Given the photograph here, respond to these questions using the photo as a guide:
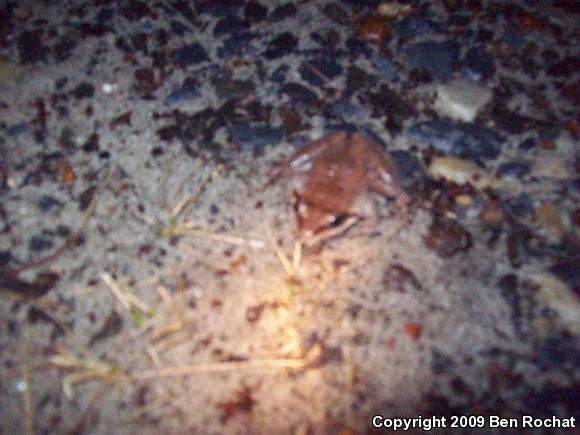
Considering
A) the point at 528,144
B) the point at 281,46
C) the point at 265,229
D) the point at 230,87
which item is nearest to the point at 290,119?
the point at 230,87

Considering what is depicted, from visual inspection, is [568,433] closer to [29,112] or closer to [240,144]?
[240,144]

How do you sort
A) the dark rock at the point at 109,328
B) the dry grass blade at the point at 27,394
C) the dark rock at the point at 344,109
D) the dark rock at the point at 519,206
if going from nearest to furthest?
the dry grass blade at the point at 27,394
the dark rock at the point at 109,328
the dark rock at the point at 519,206
the dark rock at the point at 344,109

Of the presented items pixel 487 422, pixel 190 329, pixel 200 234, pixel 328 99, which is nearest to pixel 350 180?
pixel 328 99

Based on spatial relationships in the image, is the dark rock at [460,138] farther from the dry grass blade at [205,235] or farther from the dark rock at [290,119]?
the dry grass blade at [205,235]

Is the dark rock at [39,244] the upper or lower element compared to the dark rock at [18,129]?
lower

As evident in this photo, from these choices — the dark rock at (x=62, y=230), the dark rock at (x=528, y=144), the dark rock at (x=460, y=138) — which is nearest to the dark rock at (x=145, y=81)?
the dark rock at (x=62, y=230)

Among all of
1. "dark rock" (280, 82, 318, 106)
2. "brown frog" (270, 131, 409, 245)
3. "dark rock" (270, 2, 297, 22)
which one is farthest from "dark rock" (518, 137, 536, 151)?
"dark rock" (270, 2, 297, 22)

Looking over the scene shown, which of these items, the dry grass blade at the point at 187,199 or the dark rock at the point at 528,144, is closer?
the dry grass blade at the point at 187,199
